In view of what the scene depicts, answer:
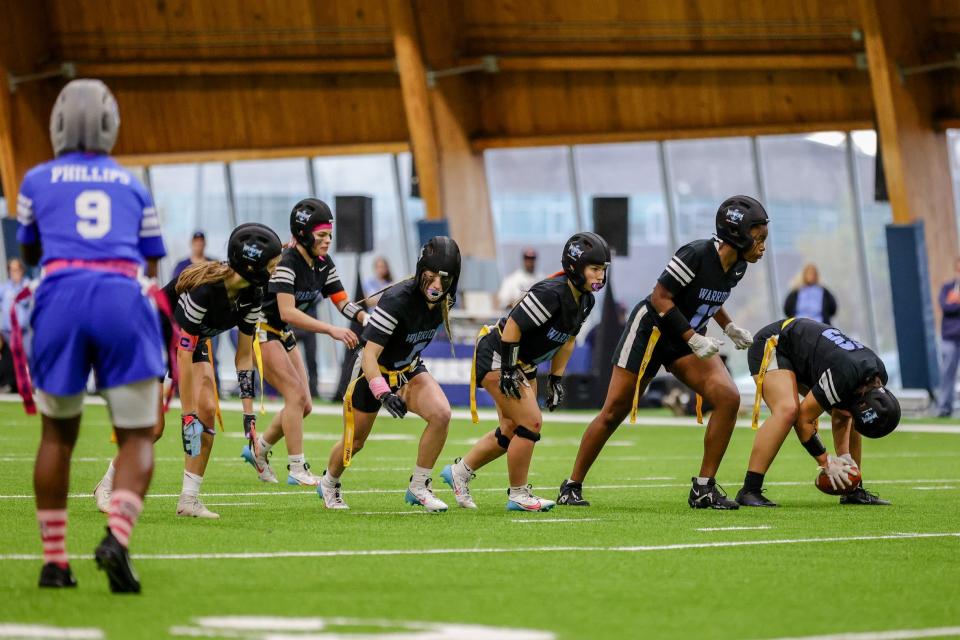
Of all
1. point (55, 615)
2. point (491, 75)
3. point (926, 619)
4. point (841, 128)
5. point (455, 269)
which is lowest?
point (926, 619)

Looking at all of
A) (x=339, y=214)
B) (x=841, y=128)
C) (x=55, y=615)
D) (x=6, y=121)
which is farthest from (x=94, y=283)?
(x=6, y=121)

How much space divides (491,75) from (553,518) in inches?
732

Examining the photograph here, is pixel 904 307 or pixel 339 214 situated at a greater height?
pixel 339 214

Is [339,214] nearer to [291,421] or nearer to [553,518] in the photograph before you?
[291,421]

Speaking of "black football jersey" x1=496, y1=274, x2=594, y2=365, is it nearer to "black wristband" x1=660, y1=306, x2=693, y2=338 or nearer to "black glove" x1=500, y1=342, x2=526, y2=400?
"black glove" x1=500, y1=342, x2=526, y2=400

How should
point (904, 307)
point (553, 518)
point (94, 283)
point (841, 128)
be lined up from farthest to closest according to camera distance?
point (841, 128)
point (904, 307)
point (553, 518)
point (94, 283)

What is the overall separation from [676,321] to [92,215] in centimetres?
460

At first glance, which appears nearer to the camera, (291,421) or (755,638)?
(755,638)

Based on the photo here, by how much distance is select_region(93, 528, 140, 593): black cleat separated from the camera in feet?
19.2

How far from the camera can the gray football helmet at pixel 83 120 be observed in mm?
6254

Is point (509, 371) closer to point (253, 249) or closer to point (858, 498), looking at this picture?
point (253, 249)

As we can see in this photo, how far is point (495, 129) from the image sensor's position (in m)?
27.6

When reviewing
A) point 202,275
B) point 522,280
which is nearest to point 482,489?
point 202,275

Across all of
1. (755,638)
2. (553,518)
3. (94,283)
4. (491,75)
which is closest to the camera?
(755,638)
